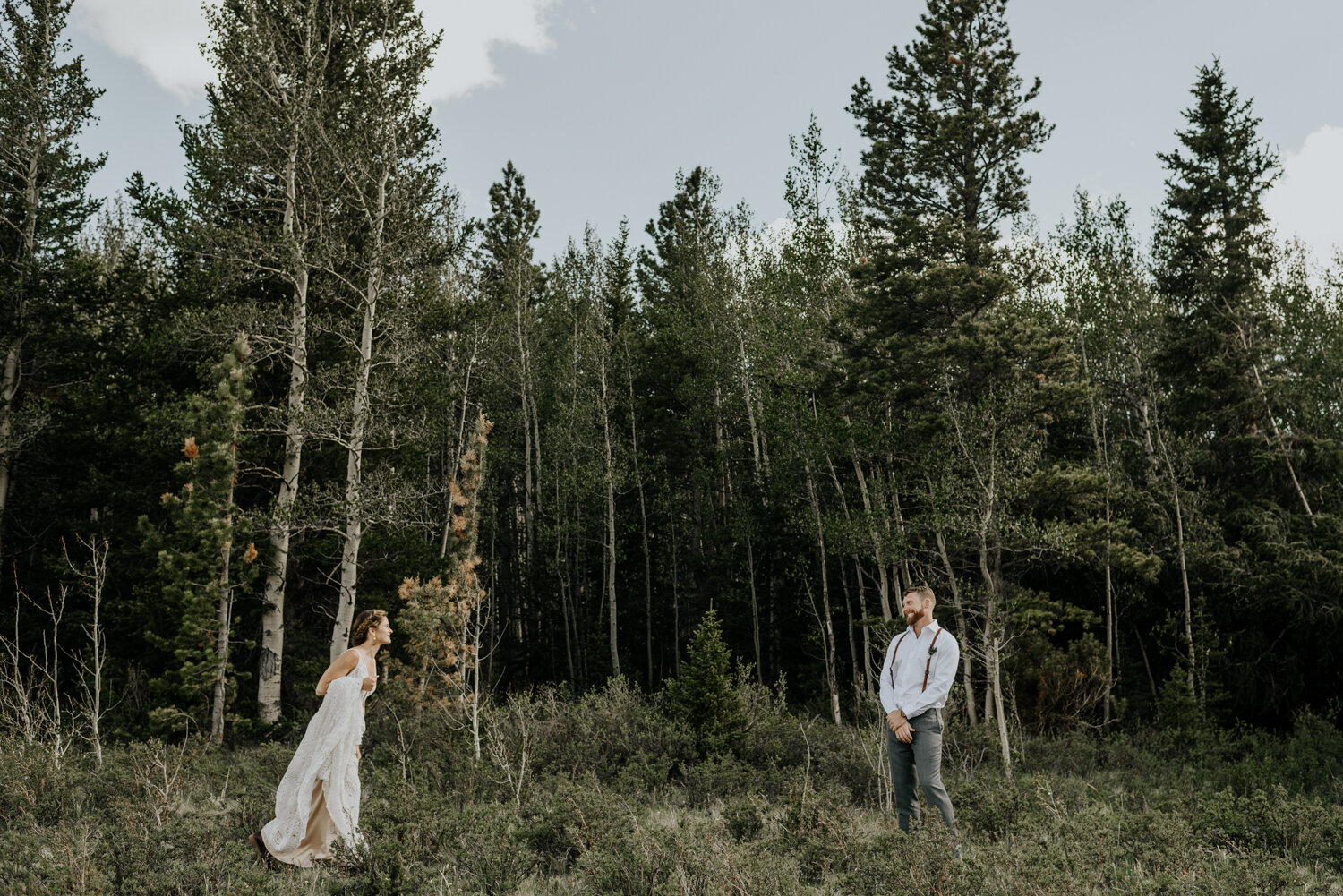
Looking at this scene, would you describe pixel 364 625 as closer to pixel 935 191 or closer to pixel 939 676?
pixel 939 676

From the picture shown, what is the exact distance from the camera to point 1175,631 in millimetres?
15992

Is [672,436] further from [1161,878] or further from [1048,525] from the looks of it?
[1161,878]

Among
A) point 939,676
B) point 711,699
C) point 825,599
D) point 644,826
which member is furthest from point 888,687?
point 825,599

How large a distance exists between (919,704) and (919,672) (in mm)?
180

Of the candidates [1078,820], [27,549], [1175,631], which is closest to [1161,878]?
[1078,820]

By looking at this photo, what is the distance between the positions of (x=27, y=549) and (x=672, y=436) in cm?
1664

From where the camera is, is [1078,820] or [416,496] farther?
[416,496]

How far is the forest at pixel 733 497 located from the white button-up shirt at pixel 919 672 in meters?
1.06

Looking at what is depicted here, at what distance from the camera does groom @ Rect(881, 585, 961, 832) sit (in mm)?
4918

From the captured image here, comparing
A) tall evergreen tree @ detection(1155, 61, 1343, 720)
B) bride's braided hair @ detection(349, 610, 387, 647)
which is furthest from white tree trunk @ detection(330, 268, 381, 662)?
tall evergreen tree @ detection(1155, 61, 1343, 720)

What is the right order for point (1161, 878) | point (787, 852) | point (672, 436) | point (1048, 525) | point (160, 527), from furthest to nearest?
1. point (672, 436)
2. point (160, 527)
3. point (1048, 525)
4. point (787, 852)
5. point (1161, 878)

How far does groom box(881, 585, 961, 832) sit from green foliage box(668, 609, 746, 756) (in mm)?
4864

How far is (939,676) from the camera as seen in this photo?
16.2 feet

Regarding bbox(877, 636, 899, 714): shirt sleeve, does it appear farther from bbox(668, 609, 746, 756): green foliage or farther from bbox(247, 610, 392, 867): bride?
bbox(668, 609, 746, 756): green foliage
